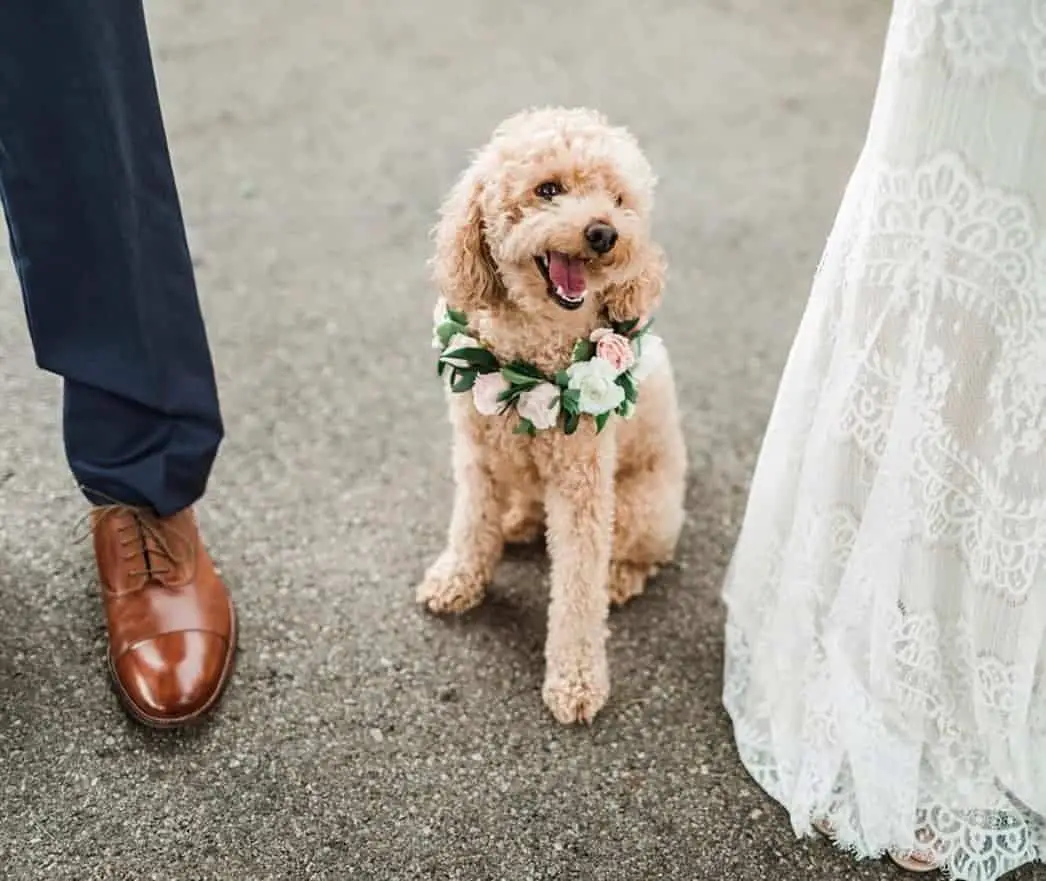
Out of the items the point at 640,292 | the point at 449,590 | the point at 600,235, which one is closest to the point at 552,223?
the point at 600,235

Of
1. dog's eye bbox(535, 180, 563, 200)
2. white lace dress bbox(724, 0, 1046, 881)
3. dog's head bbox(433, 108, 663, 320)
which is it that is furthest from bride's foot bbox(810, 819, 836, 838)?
dog's eye bbox(535, 180, 563, 200)

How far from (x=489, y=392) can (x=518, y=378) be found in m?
0.04

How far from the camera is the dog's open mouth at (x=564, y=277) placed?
1.21 metres

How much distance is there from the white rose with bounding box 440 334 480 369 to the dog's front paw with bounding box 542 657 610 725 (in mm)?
384

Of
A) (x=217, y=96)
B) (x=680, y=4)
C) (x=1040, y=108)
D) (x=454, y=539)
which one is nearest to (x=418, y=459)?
(x=454, y=539)

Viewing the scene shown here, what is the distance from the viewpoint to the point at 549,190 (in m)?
1.21

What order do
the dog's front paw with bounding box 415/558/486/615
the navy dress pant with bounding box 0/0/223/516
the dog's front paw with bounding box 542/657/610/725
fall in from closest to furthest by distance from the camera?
the navy dress pant with bounding box 0/0/223/516, the dog's front paw with bounding box 542/657/610/725, the dog's front paw with bounding box 415/558/486/615

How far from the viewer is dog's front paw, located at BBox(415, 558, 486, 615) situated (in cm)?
152

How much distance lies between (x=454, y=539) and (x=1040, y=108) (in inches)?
33.8

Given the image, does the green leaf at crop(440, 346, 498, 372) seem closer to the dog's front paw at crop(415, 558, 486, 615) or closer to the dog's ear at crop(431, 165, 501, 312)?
the dog's ear at crop(431, 165, 501, 312)

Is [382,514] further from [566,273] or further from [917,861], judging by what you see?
[917,861]

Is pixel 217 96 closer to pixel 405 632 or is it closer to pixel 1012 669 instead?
pixel 405 632

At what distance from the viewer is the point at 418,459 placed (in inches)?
69.7

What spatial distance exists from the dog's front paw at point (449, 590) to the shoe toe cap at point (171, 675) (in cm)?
28
